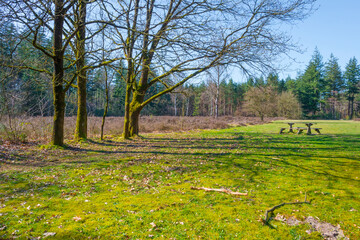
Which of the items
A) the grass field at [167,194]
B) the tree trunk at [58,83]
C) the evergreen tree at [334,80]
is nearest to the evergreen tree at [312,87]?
the evergreen tree at [334,80]

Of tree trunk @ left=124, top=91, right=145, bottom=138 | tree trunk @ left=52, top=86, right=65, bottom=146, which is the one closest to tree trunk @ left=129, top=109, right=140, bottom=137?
tree trunk @ left=124, top=91, right=145, bottom=138

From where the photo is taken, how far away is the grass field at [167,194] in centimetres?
341

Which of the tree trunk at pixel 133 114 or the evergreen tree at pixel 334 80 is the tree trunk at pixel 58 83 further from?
the evergreen tree at pixel 334 80

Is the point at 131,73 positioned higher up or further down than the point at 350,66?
further down

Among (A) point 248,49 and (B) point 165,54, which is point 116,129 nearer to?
(B) point 165,54

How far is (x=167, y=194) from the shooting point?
4801 millimetres

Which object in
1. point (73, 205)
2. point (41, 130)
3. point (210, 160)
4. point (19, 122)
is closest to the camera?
point (73, 205)

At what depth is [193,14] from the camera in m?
9.59

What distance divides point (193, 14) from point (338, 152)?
27.6 ft

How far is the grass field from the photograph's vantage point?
341 centimetres

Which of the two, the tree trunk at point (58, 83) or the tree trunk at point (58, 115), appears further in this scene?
the tree trunk at point (58, 115)

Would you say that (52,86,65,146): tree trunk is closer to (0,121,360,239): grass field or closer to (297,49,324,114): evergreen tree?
(0,121,360,239): grass field

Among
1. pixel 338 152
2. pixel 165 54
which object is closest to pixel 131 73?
pixel 165 54

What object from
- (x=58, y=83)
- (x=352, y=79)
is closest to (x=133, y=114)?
(x=58, y=83)
